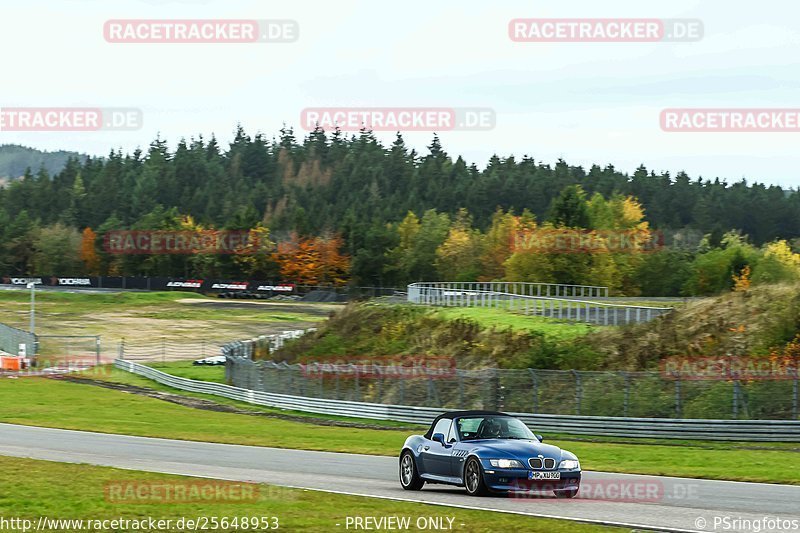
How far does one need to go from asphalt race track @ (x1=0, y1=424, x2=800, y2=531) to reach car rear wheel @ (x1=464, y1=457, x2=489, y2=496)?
0.55 ft

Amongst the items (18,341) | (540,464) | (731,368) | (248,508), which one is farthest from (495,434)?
(18,341)

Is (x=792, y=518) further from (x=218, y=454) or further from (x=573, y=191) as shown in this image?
(x=573, y=191)

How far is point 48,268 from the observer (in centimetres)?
16462

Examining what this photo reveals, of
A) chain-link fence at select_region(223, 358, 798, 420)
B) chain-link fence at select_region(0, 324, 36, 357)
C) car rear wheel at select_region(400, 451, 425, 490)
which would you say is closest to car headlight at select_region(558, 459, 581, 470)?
car rear wheel at select_region(400, 451, 425, 490)

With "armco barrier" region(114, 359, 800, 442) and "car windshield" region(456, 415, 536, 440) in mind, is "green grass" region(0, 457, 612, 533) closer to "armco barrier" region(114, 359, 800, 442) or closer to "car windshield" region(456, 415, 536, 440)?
"car windshield" region(456, 415, 536, 440)

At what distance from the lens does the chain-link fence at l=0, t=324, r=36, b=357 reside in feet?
212

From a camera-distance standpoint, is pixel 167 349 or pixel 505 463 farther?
pixel 167 349

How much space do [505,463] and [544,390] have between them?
23.5 meters

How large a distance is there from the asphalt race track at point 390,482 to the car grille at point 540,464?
55 cm

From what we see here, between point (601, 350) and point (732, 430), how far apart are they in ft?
41.0

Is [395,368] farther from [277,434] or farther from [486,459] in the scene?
[486,459]

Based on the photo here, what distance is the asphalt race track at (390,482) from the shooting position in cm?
1485

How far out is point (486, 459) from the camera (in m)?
16.4

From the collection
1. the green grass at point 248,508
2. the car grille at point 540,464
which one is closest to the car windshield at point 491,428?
the car grille at point 540,464
